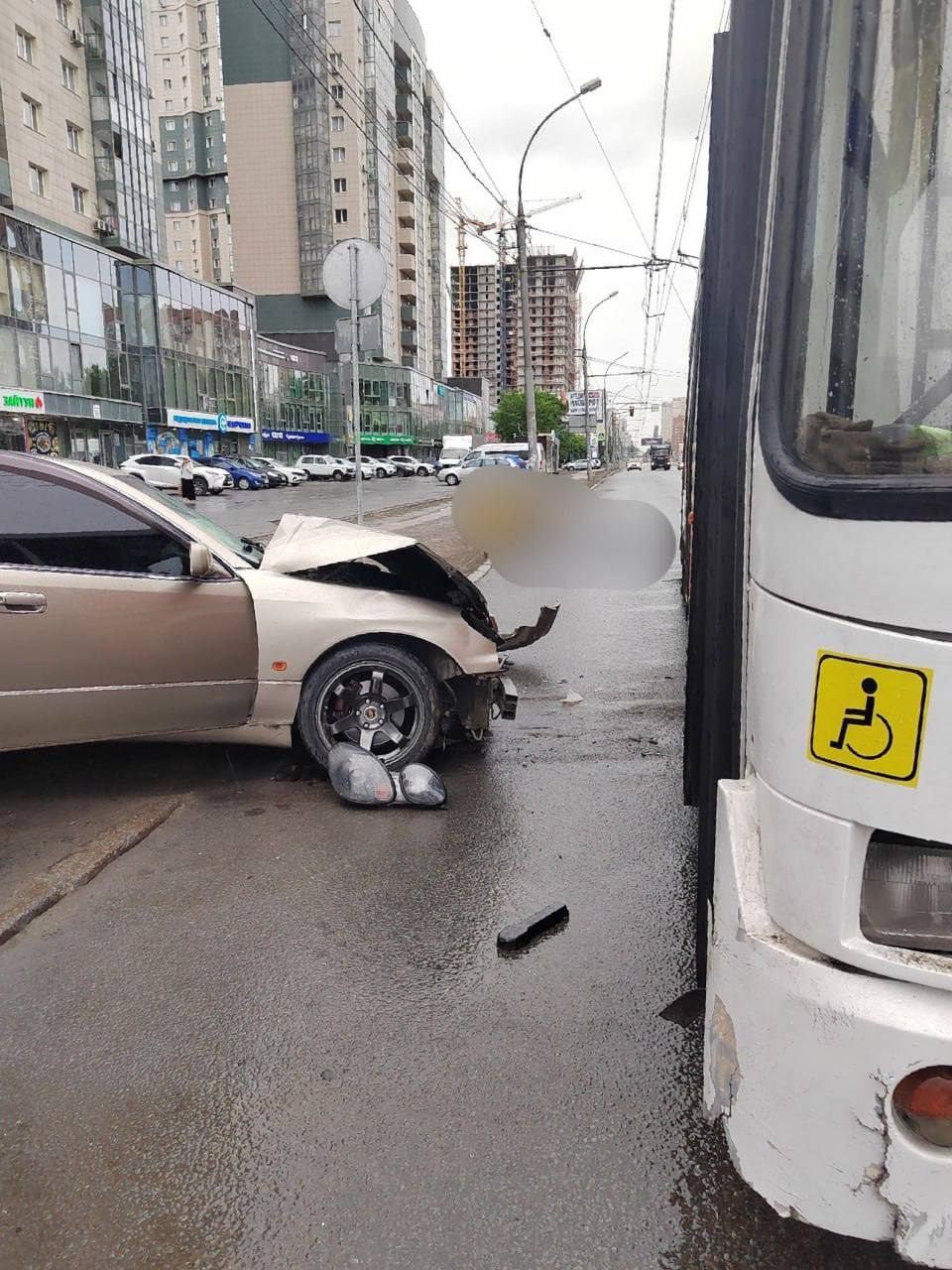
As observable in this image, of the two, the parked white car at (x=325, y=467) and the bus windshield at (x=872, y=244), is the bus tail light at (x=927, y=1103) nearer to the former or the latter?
the bus windshield at (x=872, y=244)

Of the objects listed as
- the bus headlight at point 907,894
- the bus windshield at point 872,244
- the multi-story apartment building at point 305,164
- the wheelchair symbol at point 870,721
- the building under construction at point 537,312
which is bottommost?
the bus headlight at point 907,894

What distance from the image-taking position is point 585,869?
13.2 feet

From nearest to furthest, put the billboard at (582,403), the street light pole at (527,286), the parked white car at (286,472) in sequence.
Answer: the street light pole at (527,286), the billboard at (582,403), the parked white car at (286,472)

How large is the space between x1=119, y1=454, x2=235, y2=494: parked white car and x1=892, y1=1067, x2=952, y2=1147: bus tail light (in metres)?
38.0

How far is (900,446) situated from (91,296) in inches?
2063

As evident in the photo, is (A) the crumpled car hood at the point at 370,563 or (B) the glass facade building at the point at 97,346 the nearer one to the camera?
(A) the crumpled car hood at the point at 370,563

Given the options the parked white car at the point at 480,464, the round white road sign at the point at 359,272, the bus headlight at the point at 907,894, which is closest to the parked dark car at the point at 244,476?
the round white road sign at the point at 359,272

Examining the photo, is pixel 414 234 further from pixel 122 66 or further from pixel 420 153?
pixel 122 66

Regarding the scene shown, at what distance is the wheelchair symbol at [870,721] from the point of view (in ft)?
5.13

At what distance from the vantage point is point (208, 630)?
4613 millimetres

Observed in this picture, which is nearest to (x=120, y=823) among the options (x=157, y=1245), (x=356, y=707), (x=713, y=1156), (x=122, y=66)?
(x=356, y=707)

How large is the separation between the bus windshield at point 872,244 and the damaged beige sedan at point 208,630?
322 centimetres

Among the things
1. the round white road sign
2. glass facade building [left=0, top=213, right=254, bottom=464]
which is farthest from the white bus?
glass facade building [left=0, top=213, right=254, bottom=464]

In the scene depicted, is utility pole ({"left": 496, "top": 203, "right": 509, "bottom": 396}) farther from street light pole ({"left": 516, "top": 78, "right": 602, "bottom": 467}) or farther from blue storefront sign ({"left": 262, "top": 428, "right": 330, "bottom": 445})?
blue storefront sign ({"left": 262, "top": 428, "right": 330, "bottom": 445})
